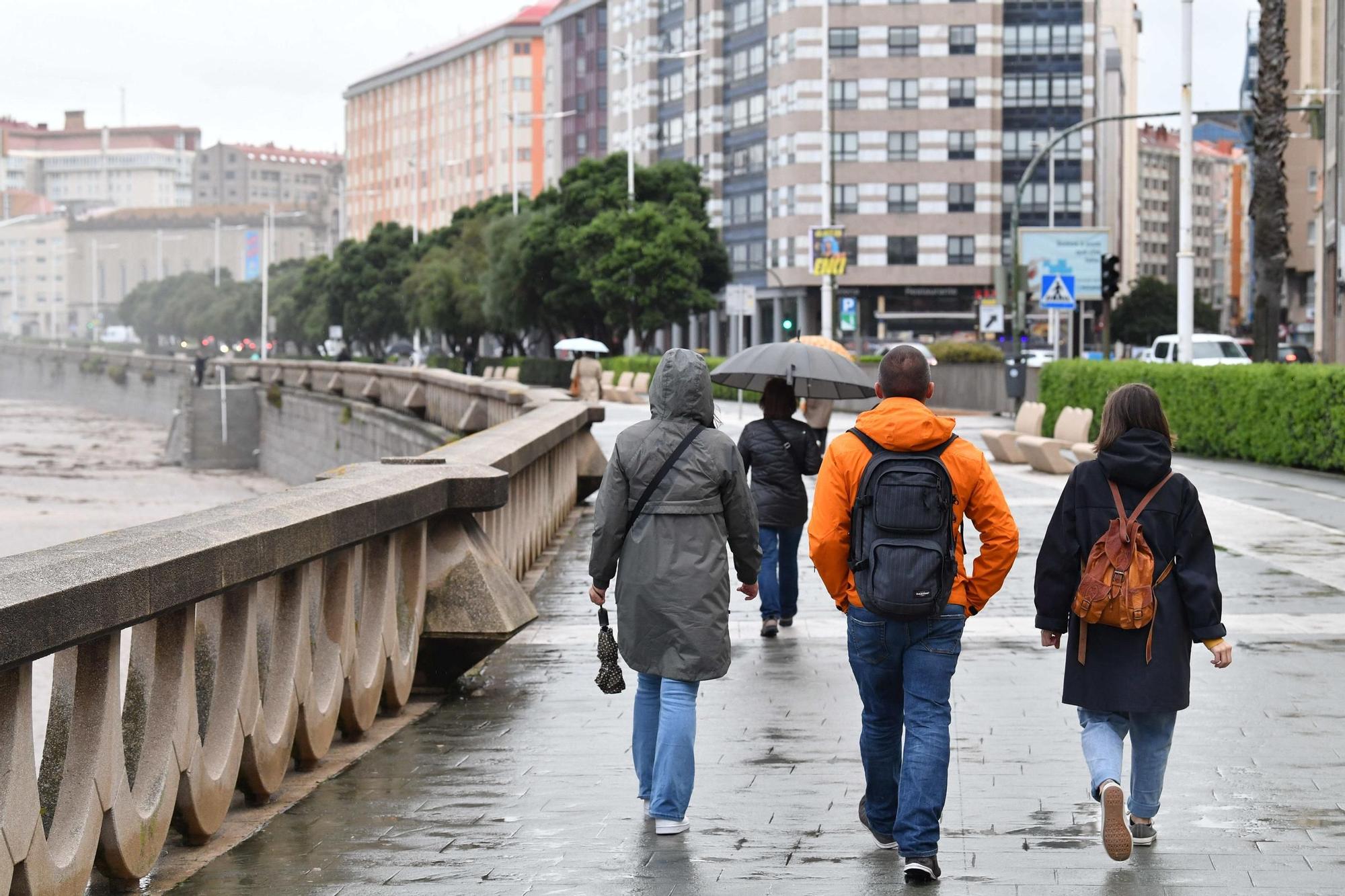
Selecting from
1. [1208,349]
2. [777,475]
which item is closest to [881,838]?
[777,475]

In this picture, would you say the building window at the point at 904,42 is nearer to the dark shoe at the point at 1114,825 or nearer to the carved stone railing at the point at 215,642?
the carved stone railing at the point at 215,642

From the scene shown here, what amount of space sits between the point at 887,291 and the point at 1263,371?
7112 centimetres

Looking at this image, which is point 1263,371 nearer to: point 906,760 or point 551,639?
point 551,639

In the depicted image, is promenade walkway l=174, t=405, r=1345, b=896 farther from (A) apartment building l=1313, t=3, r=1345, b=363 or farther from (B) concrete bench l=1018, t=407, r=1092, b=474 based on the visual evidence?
(A) apartment building l=1313, t=3, r=1345, b=363

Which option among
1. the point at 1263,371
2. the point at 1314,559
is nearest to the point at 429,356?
the point at 1263,371

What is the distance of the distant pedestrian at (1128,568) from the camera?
18.9ft

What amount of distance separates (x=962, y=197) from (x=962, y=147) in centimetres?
248

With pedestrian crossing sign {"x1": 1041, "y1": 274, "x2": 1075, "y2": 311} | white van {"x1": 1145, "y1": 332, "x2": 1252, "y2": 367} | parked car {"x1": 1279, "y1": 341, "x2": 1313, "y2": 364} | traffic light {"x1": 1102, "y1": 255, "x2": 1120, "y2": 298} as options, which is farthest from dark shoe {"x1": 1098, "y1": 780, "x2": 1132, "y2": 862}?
parked car {"x1": 1279, "y1": 341, "x2": 1313, "y2": 364}

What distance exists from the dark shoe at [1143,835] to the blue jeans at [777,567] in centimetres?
511

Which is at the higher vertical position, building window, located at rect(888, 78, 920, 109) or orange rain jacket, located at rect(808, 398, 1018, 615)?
building window, located at rect(888, 78, 920, 109)

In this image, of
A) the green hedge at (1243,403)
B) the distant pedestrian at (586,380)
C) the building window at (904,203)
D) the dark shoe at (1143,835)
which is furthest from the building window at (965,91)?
the dark shoe at (1143,835)

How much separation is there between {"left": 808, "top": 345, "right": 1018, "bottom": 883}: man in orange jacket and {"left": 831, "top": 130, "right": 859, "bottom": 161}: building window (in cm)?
9253

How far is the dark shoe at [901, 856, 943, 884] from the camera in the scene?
5.57 meters

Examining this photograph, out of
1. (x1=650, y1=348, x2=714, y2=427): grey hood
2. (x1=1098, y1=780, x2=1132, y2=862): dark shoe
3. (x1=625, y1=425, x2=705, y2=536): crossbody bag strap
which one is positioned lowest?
(x1=1098, y1=780, x2=1132, y2=862): dark shoe
